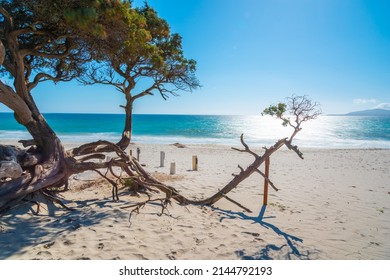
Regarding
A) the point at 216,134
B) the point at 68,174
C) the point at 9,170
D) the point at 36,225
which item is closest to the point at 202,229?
the point at 36,225

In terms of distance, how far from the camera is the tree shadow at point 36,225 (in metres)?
4.22

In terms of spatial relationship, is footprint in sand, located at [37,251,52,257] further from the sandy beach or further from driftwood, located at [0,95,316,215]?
driftwood, located at [0,95,316,215]

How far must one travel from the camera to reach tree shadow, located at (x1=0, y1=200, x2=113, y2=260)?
13.8 feet

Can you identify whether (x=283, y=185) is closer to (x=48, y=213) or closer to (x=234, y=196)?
(x=234, y=196)

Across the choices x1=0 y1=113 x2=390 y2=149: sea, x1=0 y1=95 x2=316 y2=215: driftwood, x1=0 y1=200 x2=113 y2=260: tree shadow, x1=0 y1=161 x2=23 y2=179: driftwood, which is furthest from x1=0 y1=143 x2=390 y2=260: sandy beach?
x1=0 y1=113 x2=390 y2=149: sea

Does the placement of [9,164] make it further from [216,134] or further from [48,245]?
[216,134]

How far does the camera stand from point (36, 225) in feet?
16.5

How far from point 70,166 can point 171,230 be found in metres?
3.26

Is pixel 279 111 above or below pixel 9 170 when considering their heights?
above

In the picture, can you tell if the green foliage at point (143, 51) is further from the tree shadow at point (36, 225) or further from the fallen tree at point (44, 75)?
the tree shadow at point (36, 225)

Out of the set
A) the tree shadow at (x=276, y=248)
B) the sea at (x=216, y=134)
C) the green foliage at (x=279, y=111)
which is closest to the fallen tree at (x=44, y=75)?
the green foliage at (x=279, y=111)

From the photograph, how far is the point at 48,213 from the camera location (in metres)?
5.72

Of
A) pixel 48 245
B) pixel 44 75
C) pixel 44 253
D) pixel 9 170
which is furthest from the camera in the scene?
pixel 44 75
